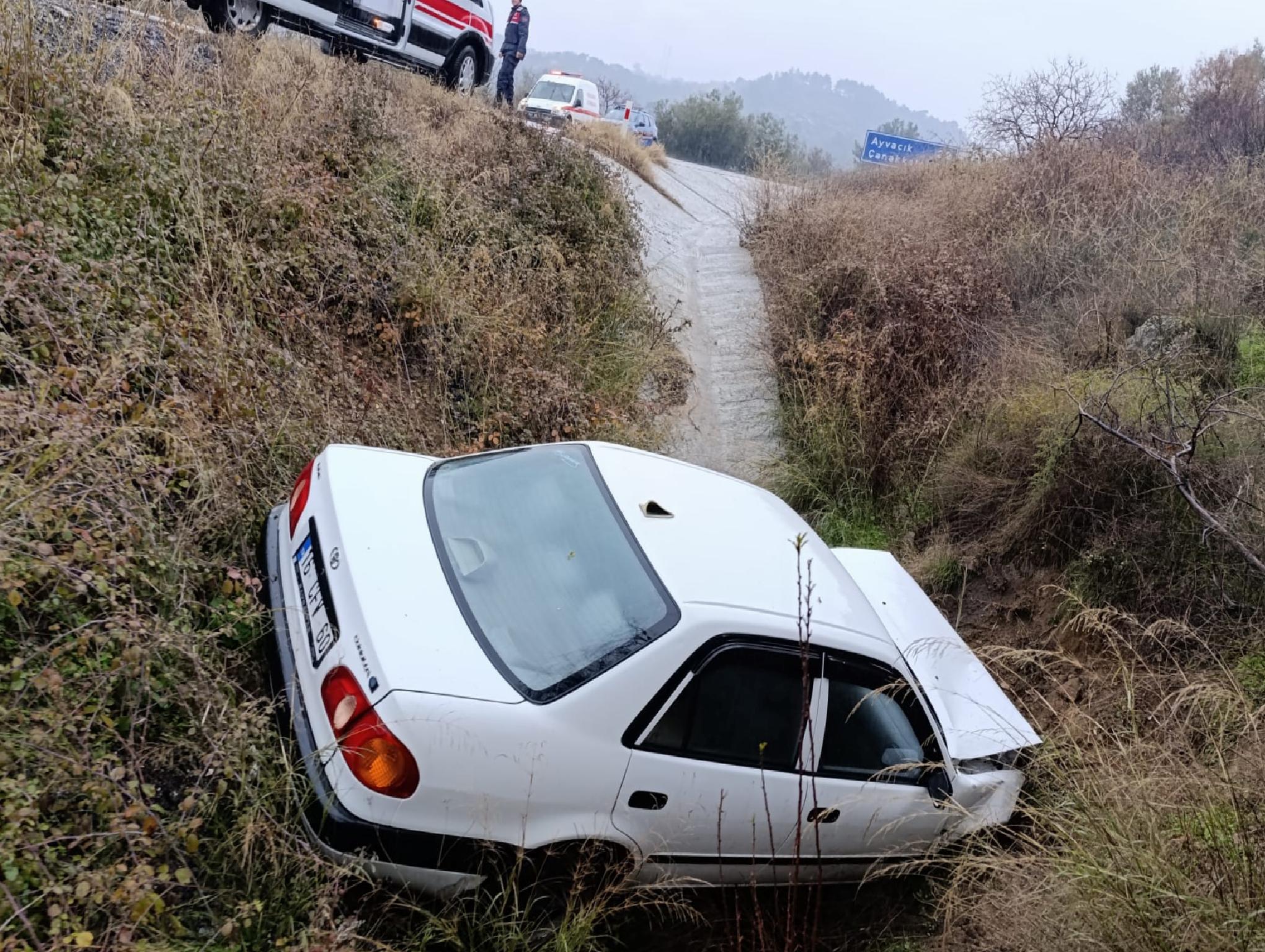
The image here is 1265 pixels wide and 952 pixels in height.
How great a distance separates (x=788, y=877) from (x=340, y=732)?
1762 mm

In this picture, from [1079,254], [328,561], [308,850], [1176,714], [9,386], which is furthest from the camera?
[1079,254]

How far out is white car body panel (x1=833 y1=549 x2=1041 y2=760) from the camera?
373 centimetres

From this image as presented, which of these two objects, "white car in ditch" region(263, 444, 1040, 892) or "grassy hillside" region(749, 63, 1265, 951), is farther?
"grassy hillside" region(749, 63, 1265, 951)

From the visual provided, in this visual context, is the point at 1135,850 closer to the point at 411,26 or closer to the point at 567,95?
the point at 411,26

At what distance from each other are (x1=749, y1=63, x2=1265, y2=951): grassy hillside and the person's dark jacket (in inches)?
291

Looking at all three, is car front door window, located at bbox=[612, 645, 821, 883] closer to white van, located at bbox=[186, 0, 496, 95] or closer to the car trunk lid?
the car trunk lid

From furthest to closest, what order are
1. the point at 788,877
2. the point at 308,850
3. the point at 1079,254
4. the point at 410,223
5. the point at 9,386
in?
1. the point at 1079,254
2. the point at 410,223
3. the point at 9,386
4. the point at 788,877
5. the point at 308,850

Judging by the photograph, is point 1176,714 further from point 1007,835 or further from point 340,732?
point 340,732

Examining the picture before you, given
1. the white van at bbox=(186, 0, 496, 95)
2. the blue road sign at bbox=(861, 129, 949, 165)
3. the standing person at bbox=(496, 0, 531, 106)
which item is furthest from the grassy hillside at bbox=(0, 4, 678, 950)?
the blue road sign at bbox=(861, 129, 949, 165)

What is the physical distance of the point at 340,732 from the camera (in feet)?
8.89

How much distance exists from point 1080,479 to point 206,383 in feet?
16.7

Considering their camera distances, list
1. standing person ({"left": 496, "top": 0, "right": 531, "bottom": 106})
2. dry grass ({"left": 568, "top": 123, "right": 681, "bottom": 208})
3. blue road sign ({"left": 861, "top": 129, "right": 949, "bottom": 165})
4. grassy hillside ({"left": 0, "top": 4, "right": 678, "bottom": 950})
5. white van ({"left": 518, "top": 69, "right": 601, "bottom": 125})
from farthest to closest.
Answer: white van ({"left": 518, "top": 69, "right": 601, "bottom": 125}), blue road sign ({"left": 861, "top": 129, "right": 949, "bottom": 165}), standing person ({"left": 496, "top": 0, "right": 531, "bottom": 106}), dry grass ({"left": 568, "top": 123, "right": 681, "bottom": 208}), grassy hillside ({"left": 0, "top": 4, "right": 678, "bottom": 950})

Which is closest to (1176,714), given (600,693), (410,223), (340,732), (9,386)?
(600,693)

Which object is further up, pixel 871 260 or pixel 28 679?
pixel 871 260
